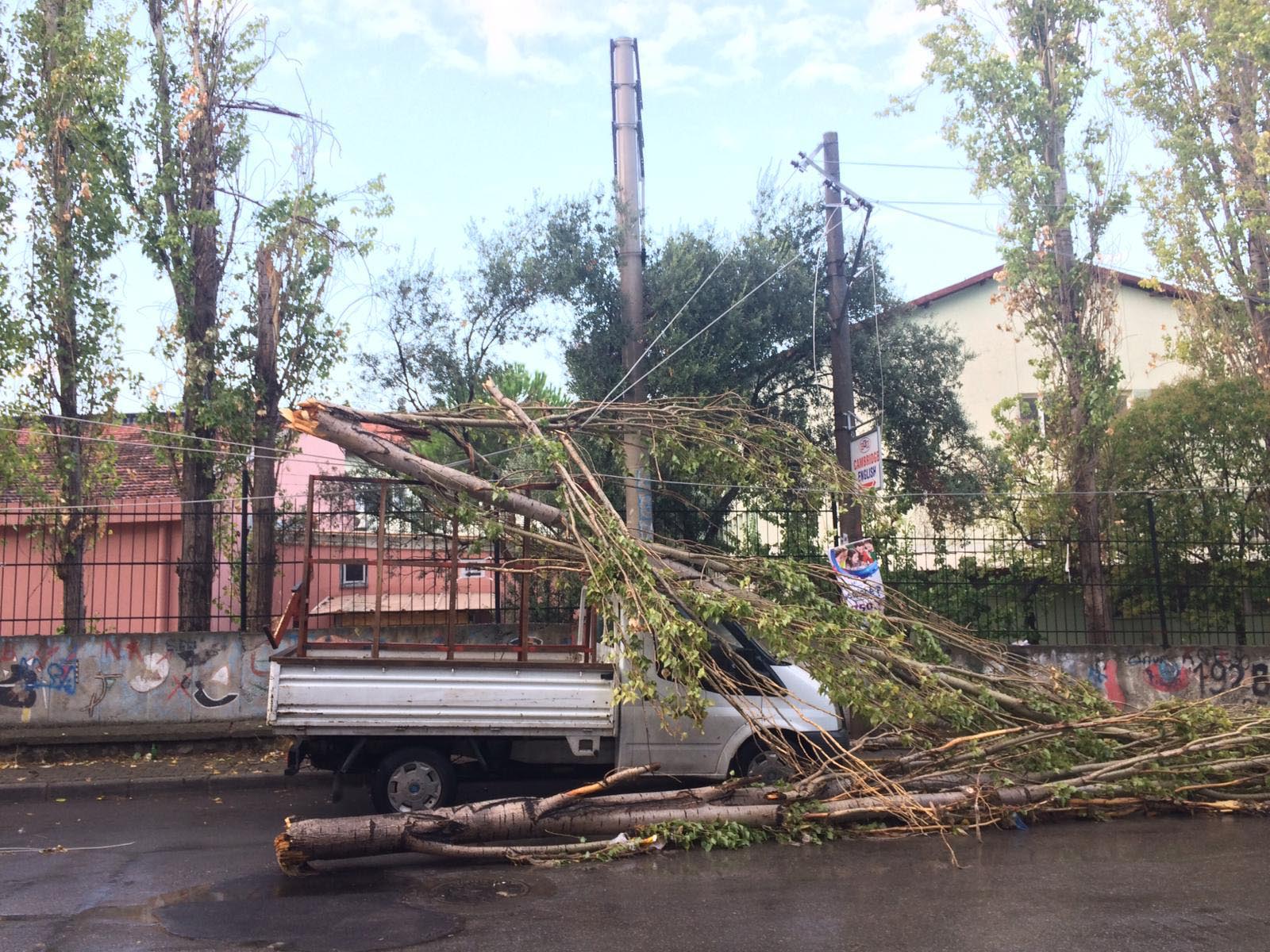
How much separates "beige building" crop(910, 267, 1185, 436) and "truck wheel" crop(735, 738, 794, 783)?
16.1 m

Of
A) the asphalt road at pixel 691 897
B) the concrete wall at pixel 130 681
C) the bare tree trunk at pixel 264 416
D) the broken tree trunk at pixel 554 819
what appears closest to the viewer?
the asphalt road at pixel 691 897

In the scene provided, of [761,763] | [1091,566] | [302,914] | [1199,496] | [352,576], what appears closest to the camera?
[302,914]

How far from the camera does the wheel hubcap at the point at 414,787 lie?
799 cm

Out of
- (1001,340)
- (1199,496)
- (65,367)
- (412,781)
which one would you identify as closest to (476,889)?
(412,781)

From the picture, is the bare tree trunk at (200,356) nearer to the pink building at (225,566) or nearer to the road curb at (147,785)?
the pink building at (225,566)

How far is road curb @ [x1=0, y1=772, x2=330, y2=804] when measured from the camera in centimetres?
964

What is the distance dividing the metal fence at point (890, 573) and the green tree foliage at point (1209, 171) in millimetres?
3455

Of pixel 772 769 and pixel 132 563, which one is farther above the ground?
pixel 132 563

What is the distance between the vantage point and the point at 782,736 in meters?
7.93

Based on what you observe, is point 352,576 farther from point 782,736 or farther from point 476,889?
point 476,889

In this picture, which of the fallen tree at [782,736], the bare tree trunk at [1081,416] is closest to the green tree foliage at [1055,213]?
the bare tree trunk at [1081,416]

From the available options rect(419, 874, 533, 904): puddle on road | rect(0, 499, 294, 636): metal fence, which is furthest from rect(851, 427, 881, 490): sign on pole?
rect(0, 499, 294, 636): metal fence

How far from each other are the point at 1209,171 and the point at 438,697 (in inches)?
570

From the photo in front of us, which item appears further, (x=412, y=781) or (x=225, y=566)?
(x=225, y=566)
